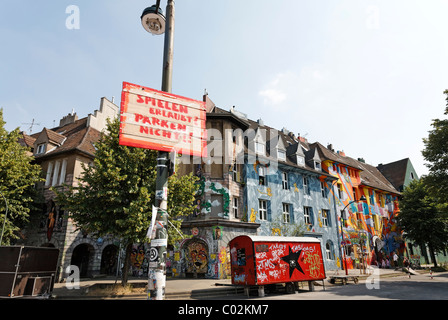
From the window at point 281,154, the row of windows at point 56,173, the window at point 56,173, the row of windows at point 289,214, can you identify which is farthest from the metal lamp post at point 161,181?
the window at point 281,154

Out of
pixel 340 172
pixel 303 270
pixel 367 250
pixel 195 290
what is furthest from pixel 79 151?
pixel 367 250

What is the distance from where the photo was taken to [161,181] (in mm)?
5555

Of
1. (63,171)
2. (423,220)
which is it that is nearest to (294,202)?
(423,220)

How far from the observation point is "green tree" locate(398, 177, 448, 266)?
3303 centimetres

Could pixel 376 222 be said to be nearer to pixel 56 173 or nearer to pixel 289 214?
pixel 289 214

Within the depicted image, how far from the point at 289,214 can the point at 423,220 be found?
59.8 ft

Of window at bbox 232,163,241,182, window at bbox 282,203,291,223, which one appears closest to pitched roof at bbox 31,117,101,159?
window at bbox 232,163,241,182

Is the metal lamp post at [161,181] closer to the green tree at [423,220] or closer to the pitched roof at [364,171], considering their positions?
the pitched roof at [364,171]

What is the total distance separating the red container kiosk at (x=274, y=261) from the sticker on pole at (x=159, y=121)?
32.8 feet

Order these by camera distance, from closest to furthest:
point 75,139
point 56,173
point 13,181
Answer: point 13,181 → point 56,173 → point 75,139

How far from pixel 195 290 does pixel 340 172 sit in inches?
1071

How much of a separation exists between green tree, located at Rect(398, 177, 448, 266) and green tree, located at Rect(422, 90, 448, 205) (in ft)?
41.7

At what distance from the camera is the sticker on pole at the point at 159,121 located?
576 centimetres
